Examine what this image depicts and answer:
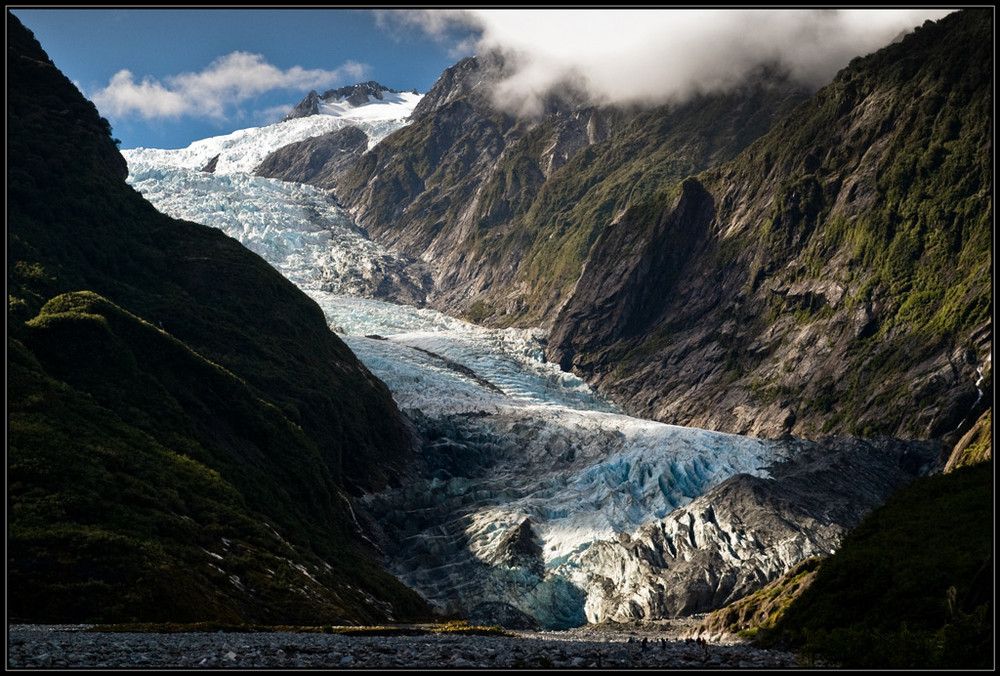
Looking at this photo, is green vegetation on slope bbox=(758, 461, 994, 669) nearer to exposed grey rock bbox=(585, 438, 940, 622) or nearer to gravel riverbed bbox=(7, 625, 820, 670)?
gravel riverbed bbox=(7, 625, 820, 670)

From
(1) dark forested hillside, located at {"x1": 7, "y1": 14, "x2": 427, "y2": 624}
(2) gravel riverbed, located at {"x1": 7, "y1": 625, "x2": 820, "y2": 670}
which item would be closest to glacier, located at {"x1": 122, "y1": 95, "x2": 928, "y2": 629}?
(1) dark forested hillside, located at {"x1": 7, "y1": 14, "x2": 427, "y2": 624}

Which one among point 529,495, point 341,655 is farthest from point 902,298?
point 341,655

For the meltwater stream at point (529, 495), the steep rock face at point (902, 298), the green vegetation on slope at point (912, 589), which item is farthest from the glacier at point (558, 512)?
→ the green vegetation on slope at point (912, 589)

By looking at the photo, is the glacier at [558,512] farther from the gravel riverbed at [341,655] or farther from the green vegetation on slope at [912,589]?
the gravel riverbed at [341,655]

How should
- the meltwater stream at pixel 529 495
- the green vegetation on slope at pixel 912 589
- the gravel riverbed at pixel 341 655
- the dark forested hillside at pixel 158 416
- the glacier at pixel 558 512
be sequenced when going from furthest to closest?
the meltwater stream at pixel 529 495
the glacier at pixel 558 512
the dark forested hillside at pixel 158 416
the gravel riverbed at pixel 341 655
the green vegetation on slope at pixel 912 589

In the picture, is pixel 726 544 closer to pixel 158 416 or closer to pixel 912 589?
pixel 158 416

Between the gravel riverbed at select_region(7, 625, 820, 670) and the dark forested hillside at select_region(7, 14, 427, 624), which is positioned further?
the dark forested hillside at select_region(7, 14, 427, 624)

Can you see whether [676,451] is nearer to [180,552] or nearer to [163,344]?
[163,344]

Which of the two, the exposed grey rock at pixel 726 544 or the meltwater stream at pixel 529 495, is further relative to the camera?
the meltwater stream at pixel 529 495
